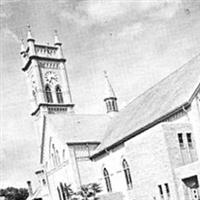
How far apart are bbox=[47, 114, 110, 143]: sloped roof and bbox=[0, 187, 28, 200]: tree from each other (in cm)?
7266

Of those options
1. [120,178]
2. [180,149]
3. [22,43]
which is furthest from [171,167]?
[22,43]

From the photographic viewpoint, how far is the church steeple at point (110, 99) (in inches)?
2124

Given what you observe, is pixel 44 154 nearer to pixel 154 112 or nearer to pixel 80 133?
pixel 80 133

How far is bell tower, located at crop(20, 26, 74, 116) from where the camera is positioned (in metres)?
54.8

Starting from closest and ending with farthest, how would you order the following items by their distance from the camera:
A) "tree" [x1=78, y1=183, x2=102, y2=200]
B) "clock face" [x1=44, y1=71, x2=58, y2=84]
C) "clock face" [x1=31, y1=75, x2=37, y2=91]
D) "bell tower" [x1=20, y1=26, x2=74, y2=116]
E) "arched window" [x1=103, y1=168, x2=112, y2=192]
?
"tree" [x1=78, y1=183, x2=102, y2=200], "arched window" [x1=103, y1=168, x2=112, y2=192], "bell tower" [x1=20, y1=26, x2=74, y2=116], "clock face" [x1=31, y1=75, x2=37, y2=91], "clock face" [x1=44, y1=71, x2=58, y2=84]

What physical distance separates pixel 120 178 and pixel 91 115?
43.4ft

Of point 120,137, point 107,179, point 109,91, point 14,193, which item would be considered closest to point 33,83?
point 109,91

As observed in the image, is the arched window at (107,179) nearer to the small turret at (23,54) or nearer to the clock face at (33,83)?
the clock face at (33,83)

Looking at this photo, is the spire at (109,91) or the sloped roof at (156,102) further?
the spire at (109,91)

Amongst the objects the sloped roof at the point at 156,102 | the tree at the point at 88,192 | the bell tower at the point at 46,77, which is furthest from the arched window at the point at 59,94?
the tree at the point at 88,192

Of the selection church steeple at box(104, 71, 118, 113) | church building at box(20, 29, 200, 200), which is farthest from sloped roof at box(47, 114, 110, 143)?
church steeple at box(104, 71, 118, 113)

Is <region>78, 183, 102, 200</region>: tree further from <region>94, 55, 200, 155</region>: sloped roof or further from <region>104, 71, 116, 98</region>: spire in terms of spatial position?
<region>104, 71, 116, 98</region>: spire

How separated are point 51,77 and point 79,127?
1394 centimetres

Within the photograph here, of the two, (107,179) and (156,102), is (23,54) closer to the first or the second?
(107,179)
